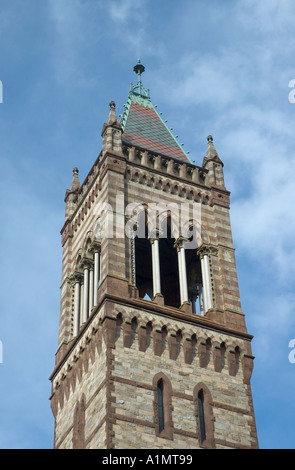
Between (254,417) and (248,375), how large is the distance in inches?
77.5

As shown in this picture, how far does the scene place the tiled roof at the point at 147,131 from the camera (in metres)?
48.3

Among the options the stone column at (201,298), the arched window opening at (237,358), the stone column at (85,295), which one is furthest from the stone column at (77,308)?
the arched window opening at (237,358)

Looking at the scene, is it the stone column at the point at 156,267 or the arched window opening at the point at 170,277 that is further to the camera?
the arched window opening at the point at 170,277

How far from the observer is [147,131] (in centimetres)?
4981

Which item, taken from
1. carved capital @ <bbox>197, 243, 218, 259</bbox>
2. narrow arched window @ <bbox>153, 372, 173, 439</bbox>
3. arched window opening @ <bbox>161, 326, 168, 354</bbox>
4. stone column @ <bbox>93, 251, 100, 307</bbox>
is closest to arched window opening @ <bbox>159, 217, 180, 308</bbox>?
carved capital @ <bbox>197, 243, 218, 259</bbox>

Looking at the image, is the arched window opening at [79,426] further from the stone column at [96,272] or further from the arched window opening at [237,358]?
the arched window opening at [237,358]

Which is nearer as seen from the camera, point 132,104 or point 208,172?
point 208,172

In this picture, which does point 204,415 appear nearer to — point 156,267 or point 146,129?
point 156,267

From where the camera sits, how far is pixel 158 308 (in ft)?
131

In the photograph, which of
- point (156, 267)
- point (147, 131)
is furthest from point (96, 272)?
point (147, 131)
